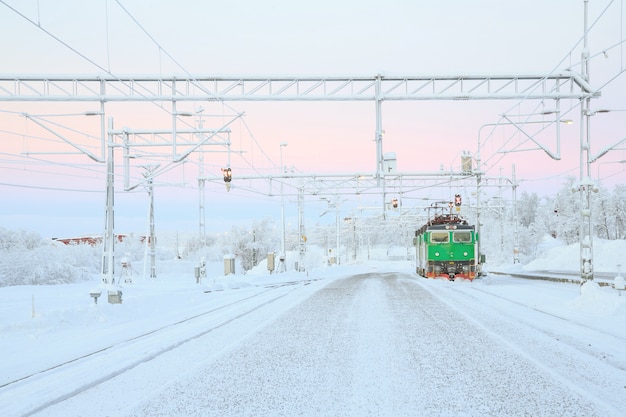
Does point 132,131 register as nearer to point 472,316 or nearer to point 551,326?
point 472,316

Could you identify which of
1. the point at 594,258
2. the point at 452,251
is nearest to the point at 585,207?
the point at 452,251

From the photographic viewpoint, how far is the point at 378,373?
7961 millimetres

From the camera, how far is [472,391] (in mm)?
6930

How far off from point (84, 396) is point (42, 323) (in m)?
7.02

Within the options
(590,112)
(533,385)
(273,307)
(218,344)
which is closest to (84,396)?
(218,344)

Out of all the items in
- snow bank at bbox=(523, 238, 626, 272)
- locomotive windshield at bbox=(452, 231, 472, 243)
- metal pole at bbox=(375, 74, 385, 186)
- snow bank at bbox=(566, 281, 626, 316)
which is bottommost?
snow bank at bbox=(523, 238, 626, 272)

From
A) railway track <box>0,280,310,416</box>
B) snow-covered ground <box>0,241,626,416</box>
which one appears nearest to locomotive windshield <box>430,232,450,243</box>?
snow-covered ground <box>0,241,626,416</box>

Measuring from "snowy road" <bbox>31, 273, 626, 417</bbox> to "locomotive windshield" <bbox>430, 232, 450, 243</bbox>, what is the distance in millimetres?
19497

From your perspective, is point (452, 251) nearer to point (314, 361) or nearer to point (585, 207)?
point (585, 207)

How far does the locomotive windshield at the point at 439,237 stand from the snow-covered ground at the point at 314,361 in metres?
16.2

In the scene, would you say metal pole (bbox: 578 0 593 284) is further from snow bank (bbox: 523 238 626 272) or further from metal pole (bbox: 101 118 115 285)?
snow bank (bbox: 523 238 626 272)

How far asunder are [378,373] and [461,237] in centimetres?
2643

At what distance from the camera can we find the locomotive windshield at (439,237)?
3328 cm

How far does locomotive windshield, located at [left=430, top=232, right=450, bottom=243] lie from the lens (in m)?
33.3
